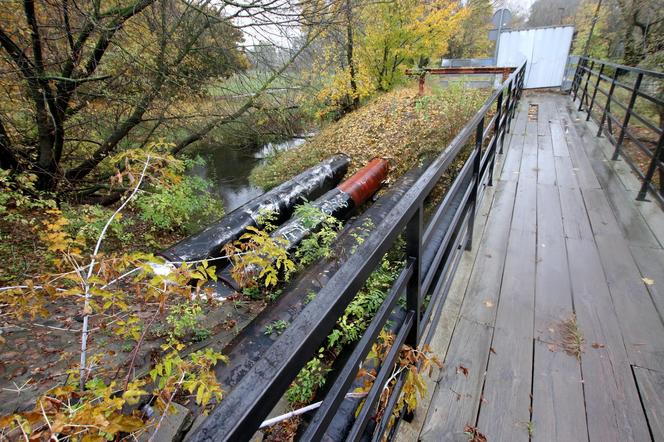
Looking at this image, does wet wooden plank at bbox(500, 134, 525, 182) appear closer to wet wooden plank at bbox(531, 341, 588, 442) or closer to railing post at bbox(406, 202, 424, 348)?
wet wooden plank at bbox(531, 341, 588, 442)

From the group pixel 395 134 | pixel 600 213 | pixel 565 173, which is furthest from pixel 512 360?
pixel 395 134

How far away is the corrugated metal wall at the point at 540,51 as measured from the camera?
10562mm

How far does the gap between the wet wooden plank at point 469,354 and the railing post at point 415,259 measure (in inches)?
16.1

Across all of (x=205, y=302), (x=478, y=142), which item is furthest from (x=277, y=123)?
(x=478, y=142)

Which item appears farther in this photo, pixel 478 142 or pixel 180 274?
pixel 478 142

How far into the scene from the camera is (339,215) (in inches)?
197

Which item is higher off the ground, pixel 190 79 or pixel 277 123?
pixel 190 79

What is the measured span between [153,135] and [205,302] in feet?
16.2

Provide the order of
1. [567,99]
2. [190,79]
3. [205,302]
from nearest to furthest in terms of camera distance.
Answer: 1. [205,302]
2. [190,79]
3. [567,99]

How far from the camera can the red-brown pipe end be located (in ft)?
17.7

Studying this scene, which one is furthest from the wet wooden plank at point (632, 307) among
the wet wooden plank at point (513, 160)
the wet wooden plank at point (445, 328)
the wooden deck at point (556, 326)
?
the wet wooden plank at point (513, 160)

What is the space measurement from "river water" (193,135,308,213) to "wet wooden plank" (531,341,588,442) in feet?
27.1

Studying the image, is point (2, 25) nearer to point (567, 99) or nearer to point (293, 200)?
point (293, 200)

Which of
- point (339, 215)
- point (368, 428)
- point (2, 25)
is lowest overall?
point (339, 215)
